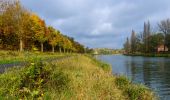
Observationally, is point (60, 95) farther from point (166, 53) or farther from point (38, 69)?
point (166, 53)

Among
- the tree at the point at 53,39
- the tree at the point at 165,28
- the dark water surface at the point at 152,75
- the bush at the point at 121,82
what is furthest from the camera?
the tree at the point at 165,28

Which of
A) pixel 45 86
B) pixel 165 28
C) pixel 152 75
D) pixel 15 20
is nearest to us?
pixel 45 86

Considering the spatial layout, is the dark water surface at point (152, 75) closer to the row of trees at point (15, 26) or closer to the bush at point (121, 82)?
the bush at point (121, 82)

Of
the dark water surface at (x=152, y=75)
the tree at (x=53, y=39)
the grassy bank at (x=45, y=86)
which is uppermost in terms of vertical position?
the tree at (x=53, y=39)

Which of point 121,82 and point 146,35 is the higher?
point 146,35

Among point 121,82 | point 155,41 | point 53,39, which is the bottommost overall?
point 121,82

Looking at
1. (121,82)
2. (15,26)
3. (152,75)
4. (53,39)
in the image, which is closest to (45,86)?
(121,82)

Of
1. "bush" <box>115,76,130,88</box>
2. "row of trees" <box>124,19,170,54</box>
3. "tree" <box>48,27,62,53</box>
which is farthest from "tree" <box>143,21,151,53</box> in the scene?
"bush" <box>115,76,130,88</box>

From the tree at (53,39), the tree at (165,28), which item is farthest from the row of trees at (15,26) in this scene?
the tree at (165,28)

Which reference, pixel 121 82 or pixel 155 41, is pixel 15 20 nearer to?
pixel 121 82

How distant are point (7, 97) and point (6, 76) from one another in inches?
98.1

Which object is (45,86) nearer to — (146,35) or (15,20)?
(15,20)

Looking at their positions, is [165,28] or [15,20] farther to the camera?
[165,28]

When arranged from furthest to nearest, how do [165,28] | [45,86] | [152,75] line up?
1. [165,28]
2. [152,75]
3. [45,86]
